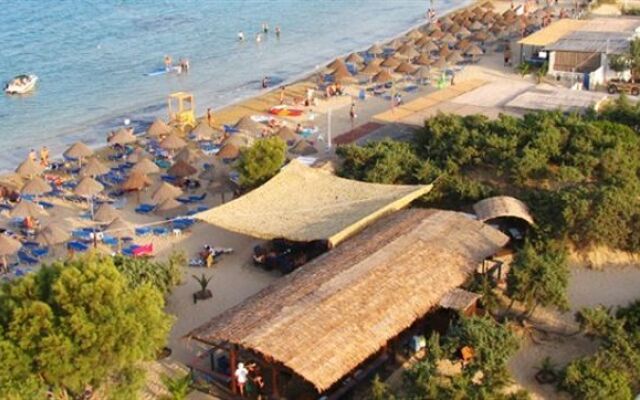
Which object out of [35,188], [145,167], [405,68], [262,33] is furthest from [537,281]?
[262,33]

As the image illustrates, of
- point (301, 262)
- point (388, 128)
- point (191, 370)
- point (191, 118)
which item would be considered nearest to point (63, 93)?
point (191, 118)

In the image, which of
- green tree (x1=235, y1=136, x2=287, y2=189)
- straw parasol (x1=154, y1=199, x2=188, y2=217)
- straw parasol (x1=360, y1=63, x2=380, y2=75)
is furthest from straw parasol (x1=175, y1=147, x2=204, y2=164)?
straw parasol (x1=360, y1=63, x2=380, y2=75)

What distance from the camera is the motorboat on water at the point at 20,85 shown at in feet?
134

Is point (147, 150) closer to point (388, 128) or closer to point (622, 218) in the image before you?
point (388, 128)

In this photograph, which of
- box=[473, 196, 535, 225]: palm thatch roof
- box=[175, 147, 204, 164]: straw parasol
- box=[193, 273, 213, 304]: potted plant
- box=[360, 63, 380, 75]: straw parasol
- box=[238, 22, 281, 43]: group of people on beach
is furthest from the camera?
box=[238, 22, 281, 43]: group of people on beach

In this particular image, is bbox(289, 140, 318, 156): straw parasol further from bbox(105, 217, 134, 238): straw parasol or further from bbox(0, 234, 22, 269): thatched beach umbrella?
bbox(0, 234, 22, 269): thatched beach umbrella

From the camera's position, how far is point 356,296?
48.6 feet

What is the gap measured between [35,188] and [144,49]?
95.8 ft

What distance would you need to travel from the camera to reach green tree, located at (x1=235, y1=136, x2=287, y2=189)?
2280 cm

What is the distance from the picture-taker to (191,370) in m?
14.9

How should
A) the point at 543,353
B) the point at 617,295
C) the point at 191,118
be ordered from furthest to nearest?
1. the point at 191,118
2. the point at 617,295
3. the point at 543,353

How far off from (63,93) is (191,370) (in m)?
29.7

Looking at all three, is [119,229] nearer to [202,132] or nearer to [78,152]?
[78,152]

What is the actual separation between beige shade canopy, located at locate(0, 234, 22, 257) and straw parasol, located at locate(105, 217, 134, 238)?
8.25 ft
